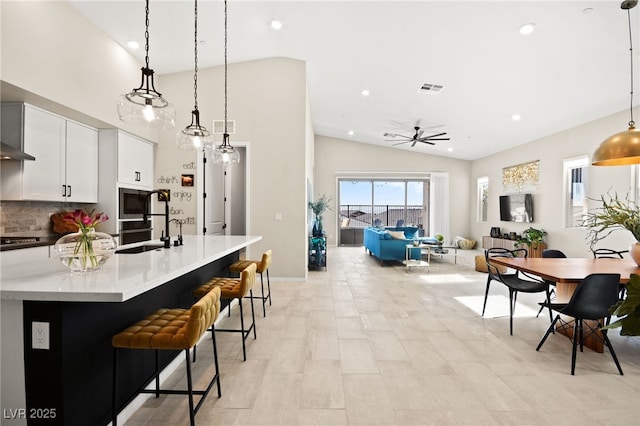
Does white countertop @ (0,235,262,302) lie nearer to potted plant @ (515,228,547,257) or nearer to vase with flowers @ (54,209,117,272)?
vase with flowers @ (54,209,117,272)

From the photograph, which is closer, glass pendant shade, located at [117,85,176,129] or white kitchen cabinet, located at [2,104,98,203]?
glass pendant shade, located at [117,85,176,129]

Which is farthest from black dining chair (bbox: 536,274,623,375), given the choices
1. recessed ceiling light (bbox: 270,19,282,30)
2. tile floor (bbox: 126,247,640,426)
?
recessed ceiling light (bbox: 270,19,282,30)

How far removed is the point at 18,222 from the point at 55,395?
3254 mm

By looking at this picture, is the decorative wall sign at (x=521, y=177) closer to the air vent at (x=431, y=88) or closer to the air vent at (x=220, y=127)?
the air vent at (x=431, y=88)

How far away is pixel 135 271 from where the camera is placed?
1.79 meters

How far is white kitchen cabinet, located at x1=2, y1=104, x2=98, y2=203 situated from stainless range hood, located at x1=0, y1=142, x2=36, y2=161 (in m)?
0.20

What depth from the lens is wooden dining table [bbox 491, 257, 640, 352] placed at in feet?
9.12

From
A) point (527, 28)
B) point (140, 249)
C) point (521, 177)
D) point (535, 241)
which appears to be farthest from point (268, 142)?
point (521, 177)

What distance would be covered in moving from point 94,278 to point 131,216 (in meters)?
3.93

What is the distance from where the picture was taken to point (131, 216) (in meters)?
5.06

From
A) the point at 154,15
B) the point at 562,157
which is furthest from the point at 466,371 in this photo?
the point at 562,157

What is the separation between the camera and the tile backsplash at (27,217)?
3594 millimetres

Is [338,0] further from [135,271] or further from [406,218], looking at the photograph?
[406,218]

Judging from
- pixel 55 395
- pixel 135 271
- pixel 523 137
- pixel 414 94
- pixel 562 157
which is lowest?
pixel 55 395
